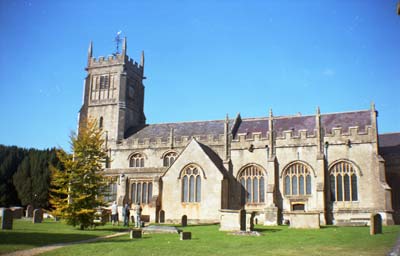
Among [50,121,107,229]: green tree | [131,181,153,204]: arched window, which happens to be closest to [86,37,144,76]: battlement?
[131,181,153,204]: arched window

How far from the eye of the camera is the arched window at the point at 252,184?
3738 cm

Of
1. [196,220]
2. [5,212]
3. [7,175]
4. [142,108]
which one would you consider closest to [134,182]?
[196,220]

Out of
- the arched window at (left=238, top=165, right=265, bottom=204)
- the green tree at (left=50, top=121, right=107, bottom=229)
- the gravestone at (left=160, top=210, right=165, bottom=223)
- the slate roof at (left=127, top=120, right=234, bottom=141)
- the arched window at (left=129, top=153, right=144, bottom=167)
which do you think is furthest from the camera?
the arched window at (left=129, top=153, right=144, bottom=167)

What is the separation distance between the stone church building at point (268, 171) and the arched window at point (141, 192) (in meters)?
0.10

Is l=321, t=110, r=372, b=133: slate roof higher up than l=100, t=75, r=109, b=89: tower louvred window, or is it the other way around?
l=100, t=75, r=109, b=89: tower louvred window

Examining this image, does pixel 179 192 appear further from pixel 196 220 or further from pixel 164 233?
pixel 164 233

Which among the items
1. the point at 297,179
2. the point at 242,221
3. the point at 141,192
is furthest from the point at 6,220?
the point at 297,179

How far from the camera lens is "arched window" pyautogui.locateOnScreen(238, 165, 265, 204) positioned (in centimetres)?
3738

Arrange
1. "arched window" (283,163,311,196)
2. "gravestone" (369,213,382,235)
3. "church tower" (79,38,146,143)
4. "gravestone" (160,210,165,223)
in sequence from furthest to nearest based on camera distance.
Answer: "church tower" (79,38,146,143) → "gravestone" (160,210,165,223) → "arched window" (283,163,311,196) → "gravestone" (369,213,382,235)

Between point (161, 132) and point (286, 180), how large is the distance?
645 inches

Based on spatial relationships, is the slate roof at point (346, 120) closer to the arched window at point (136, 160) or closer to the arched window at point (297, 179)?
the arched window at point (297, 179)

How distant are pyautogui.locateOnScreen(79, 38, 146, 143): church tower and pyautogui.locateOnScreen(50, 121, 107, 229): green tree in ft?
66.7

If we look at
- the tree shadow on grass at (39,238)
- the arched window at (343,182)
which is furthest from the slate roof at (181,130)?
the tree shadow on grass at (39,238)

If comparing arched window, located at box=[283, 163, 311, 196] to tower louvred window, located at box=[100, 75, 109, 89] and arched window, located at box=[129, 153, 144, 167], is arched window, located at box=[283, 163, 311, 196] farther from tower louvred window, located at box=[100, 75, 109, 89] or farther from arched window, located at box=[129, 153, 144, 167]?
tower louvred window, located at box=[100, 75, 109, 89]
